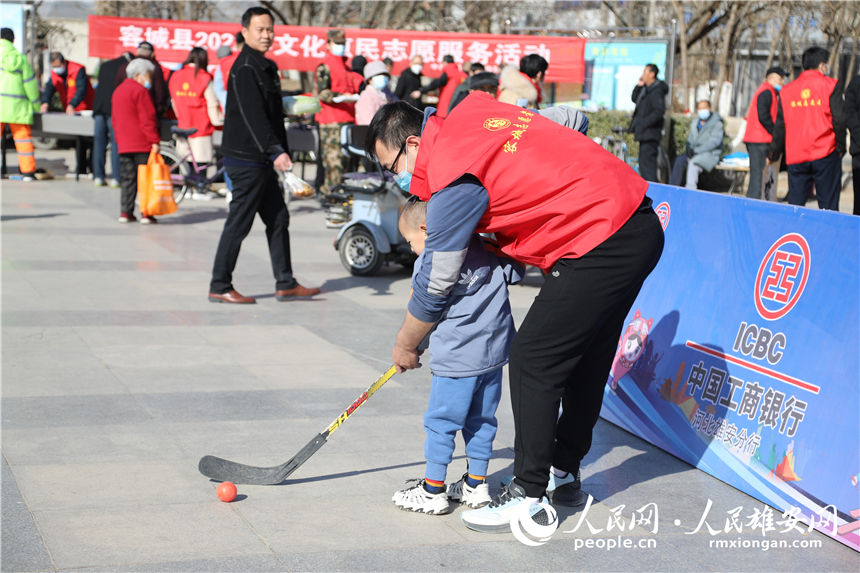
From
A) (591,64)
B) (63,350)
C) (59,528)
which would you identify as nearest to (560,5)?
(591,64)

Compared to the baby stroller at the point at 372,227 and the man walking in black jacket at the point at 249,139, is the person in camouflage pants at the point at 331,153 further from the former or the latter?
the man walking in black jacket at the point at 249,139

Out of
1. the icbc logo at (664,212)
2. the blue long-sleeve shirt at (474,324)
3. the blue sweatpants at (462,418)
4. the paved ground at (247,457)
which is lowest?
the paved ground at (247,457)

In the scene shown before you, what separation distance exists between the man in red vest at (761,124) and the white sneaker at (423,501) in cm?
956

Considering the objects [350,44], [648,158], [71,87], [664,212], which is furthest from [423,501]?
[350,44]

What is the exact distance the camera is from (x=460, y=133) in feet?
11.2

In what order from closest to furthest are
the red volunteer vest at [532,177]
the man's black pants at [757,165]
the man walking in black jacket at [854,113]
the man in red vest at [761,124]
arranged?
the red volunteer vest at [532,177] < the man walking in black jacket at [854,113] < the man in red vest at [761,124] < the man's black pants at [757,165]

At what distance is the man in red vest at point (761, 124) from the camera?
12.2m

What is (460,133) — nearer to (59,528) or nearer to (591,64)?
(59,528)

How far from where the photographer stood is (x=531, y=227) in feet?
11.4

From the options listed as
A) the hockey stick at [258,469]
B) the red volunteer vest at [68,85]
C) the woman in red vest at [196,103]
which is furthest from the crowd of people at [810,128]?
the red volunteer vest at [68,85]

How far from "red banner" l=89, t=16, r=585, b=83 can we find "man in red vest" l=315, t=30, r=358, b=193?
4.77 meters

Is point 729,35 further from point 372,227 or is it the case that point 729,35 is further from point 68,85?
point 372,227

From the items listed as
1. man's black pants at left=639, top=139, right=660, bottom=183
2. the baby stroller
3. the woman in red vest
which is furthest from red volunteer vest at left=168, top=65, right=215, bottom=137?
man's black pants at left=639, top=139, right=660, bottom=183

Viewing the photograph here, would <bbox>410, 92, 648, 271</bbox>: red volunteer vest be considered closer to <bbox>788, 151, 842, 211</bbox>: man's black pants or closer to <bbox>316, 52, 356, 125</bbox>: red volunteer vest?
<bbox>788, 151, 842, 211</bbox>: man's black pants
